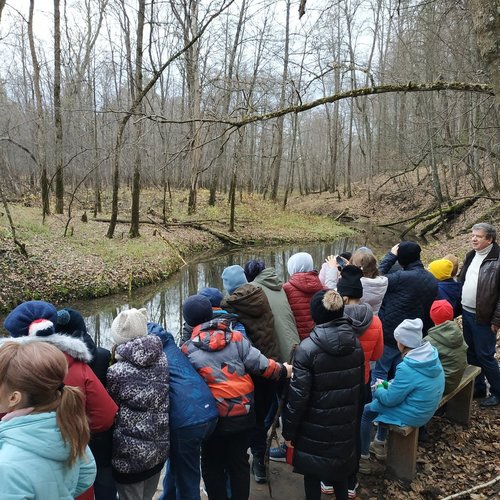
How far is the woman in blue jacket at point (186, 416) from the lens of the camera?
2730 millimetres

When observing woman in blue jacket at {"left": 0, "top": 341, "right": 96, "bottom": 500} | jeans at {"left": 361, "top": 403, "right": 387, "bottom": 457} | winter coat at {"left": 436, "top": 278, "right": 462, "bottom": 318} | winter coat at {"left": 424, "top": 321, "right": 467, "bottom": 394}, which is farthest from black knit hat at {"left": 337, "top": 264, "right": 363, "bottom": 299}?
woman in blue jacket at {"left": 0, "top": 341, "right": 96, "bottom": 500}

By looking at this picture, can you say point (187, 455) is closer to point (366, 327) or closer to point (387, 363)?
point (366, 327)

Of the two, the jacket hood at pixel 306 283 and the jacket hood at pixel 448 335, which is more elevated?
the jacket hood at pixel 306 283

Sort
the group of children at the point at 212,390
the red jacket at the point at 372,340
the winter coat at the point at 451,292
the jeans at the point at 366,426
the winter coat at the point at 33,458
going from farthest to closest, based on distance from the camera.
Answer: the winter coat at the point at 451,292 → the jeans at the point at 366,426 → the red jacket at the point at 372,340 → the group of children at the point at 212,390 → the winter coat at the point at 33,458

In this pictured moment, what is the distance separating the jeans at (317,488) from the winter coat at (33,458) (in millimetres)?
1926

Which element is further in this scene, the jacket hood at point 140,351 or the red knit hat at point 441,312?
the red knit hat at point 441,312

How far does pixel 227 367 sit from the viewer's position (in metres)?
2.94

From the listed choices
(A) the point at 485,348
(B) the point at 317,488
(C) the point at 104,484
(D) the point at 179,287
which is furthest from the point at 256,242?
(C) the point at 104,484

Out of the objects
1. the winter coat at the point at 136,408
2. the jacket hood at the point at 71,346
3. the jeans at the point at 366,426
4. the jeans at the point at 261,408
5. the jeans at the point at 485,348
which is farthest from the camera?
the jeans at the point at 485,348

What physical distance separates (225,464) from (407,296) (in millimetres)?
2439

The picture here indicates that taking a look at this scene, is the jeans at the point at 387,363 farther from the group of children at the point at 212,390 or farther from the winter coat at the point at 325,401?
the winter coat at the point at 325,401

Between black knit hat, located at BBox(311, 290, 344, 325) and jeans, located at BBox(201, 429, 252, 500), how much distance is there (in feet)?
3.28

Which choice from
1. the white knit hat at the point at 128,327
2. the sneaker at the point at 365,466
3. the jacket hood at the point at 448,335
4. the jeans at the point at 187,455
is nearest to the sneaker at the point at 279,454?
the sneaker at the point at 365,466

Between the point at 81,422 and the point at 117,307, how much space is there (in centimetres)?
897
